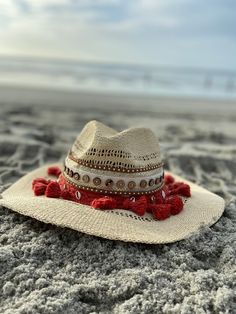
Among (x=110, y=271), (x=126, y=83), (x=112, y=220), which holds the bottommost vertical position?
(x=126, y=83)

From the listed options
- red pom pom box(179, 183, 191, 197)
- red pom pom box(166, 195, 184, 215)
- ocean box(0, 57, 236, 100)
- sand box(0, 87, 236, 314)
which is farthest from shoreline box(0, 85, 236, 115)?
red pom pom box(166, 195, 184, 215)

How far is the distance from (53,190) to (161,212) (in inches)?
20.1

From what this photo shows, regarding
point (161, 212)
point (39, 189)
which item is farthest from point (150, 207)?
point (39, 189)

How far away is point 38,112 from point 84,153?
388cm

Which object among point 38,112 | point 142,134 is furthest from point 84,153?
point 38,112

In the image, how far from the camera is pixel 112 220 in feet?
6.88

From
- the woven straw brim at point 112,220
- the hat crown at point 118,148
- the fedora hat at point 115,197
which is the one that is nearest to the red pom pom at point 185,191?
the fedora hat at point 115,197

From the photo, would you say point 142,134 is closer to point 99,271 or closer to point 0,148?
point 99,271

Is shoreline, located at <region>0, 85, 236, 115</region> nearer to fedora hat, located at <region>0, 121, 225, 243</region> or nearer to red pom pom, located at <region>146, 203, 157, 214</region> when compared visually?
fedora hat, located at <region>0, 121, 225, 243</region>

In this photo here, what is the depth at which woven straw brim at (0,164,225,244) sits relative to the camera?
6.60 ft

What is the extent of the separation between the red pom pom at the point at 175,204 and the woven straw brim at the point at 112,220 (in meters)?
0.03

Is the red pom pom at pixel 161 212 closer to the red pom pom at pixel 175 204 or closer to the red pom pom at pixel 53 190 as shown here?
the red pom pom at pixel 175 204

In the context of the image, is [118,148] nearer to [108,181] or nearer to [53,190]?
[108,181]

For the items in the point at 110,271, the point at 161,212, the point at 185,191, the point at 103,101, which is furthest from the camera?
the point at 103,101
